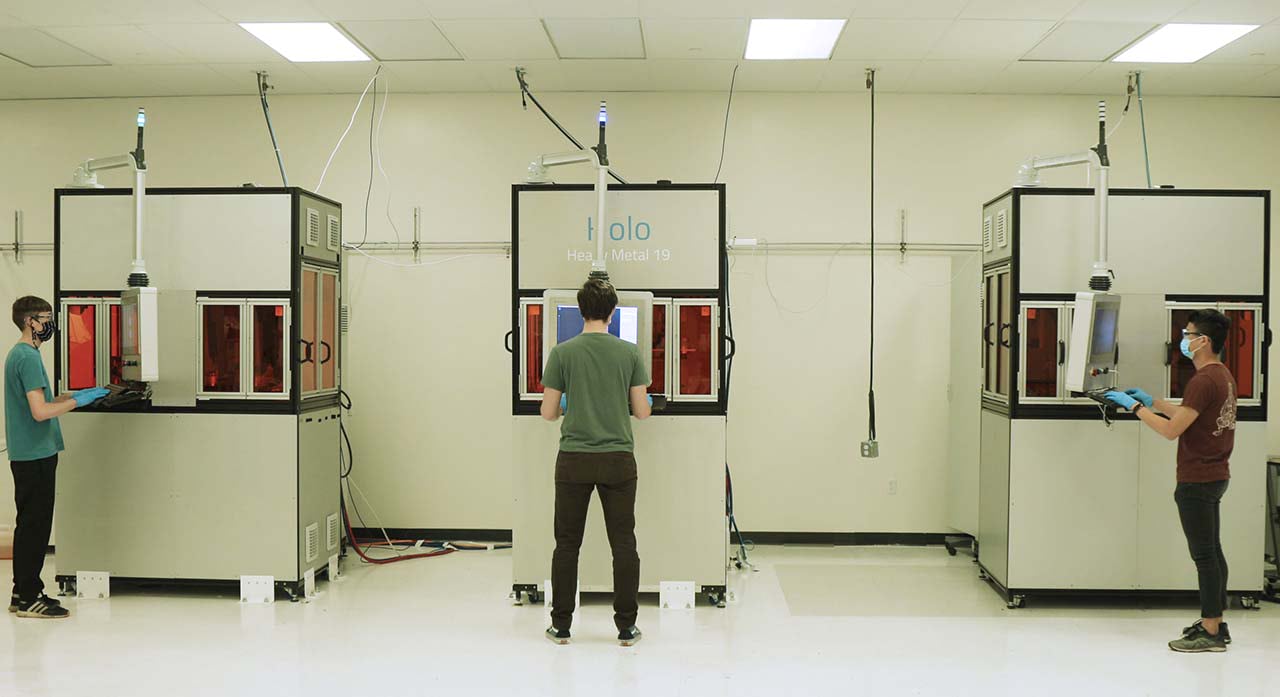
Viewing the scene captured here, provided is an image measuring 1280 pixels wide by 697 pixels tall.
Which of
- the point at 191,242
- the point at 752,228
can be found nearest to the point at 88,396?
Answer: the point at 191,242

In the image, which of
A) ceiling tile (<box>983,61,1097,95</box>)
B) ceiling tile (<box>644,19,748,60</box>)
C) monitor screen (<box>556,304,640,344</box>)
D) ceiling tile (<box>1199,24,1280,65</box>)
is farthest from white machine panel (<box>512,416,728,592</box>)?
ceiling tile (<box>1199,24,1280,65</box>)

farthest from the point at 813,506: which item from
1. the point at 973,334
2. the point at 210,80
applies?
the point at 210,80

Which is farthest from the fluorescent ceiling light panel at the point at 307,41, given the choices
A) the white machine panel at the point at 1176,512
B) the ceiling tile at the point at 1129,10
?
the white machine panel at the point at 1176,512

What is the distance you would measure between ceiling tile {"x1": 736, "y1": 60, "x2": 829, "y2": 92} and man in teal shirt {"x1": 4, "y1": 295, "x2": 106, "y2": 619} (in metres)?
4.16

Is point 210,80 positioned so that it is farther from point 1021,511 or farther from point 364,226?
point 1021,511

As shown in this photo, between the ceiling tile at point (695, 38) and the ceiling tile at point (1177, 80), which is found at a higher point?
the ceiling tile at point (695, 38)

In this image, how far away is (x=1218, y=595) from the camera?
13.1 ft

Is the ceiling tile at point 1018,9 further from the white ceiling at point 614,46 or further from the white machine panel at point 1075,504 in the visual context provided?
the white machine panel at point 1075,504

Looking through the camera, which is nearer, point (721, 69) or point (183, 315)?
point (183, 315)

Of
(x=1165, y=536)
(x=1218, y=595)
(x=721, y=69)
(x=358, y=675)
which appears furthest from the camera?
(x=721, y=69)

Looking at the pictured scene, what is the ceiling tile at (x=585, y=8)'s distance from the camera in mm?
4445

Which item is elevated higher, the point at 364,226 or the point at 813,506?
the point at 364,226

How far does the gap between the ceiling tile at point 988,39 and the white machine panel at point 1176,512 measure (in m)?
2.24

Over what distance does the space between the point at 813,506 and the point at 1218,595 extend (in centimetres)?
255
